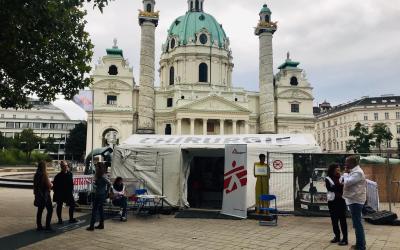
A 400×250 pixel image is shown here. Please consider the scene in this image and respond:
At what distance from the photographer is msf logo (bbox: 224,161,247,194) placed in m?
12.0

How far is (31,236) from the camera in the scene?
8891 millimetres

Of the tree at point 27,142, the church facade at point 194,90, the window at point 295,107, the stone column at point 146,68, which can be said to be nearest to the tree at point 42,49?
the stone column at point 146,68

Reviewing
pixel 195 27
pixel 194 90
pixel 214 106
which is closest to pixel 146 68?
pixel 214 106

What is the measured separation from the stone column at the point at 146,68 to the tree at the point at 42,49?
29.4 m

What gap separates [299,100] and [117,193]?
59837mm

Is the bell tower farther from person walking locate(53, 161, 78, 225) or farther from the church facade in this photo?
person walking locate(53, 161, 78, 225)

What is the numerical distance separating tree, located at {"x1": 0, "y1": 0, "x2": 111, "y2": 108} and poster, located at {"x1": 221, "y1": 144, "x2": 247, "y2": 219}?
560 cm

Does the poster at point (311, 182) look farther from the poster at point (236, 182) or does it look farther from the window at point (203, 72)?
the window at point (203, 72)

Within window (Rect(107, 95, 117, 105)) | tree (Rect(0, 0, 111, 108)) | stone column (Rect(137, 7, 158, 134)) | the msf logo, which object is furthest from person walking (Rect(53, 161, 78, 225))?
window (Rect(107, 95, 117, 105))

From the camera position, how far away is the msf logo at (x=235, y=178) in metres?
12.0

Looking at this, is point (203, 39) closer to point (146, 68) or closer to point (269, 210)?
point (146, 68)

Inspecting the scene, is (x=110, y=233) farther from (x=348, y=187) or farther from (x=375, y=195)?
(x=375, y=195)

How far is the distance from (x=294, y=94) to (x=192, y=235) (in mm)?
60934

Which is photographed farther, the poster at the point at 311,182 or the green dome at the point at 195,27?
the green dome at the point at 195,27
